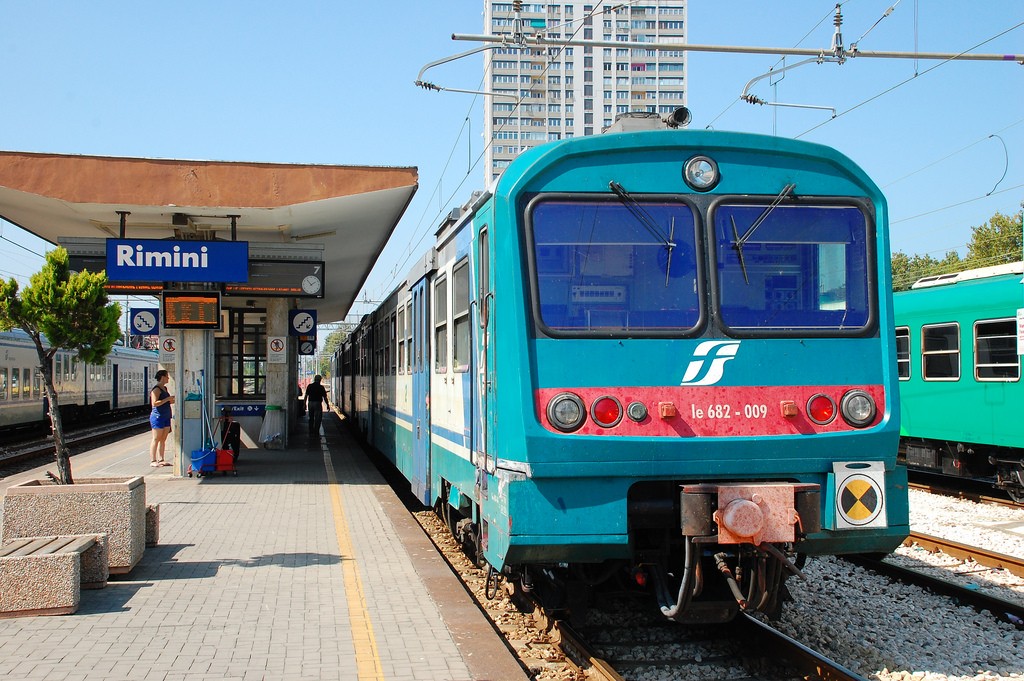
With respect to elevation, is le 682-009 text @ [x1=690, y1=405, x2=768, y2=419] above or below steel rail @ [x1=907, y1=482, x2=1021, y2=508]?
above

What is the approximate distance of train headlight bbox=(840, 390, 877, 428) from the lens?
5.54 meters

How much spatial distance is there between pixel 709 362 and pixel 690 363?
0.12m

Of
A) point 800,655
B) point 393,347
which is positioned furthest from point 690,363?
point 393,347

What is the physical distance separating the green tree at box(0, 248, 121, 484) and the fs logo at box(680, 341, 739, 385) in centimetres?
540

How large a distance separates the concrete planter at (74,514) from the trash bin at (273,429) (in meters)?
13.7

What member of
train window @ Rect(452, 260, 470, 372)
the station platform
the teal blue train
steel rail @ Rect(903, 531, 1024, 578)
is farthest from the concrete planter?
steel rail @ Rect(903, 531, 1024, 578)

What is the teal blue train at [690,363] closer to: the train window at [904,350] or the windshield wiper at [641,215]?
the windshield wiper at [641,215]

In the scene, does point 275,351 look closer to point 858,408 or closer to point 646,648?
point 646,648

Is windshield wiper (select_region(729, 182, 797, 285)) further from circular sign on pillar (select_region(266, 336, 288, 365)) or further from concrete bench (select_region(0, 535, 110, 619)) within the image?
circular sign on pillar (select_region(266, 336, 288, 365))

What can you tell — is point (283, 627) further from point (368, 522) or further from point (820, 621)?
point (368, 522)

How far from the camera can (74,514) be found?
7.57m

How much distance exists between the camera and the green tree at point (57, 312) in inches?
323

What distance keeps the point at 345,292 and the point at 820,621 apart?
2411 cm

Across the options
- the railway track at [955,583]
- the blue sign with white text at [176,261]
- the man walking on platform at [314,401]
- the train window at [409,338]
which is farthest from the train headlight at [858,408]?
the man walking on platform at [314,401]
